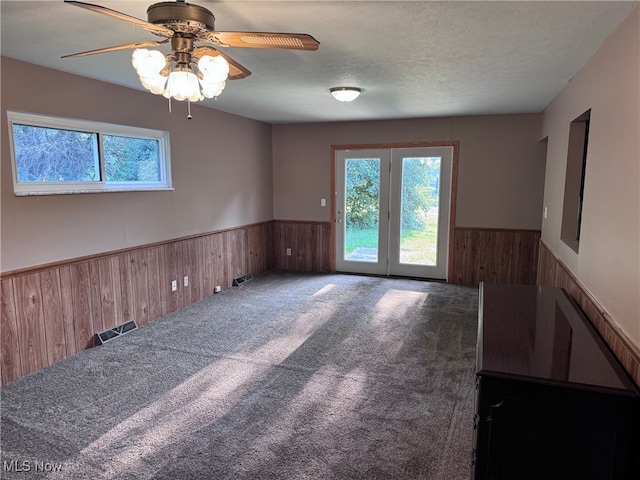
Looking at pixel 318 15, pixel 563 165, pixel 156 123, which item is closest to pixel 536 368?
pixel 318 15

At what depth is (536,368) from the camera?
1.69 meters

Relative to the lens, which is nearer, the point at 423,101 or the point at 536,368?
the point at 536,368

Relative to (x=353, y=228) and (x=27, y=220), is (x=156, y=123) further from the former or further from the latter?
(x=353, y=228)

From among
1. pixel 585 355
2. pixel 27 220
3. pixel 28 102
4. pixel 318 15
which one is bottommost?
pixel 585 355

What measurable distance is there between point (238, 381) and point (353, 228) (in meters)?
3.85

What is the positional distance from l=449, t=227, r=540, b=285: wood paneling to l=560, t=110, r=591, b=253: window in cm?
210

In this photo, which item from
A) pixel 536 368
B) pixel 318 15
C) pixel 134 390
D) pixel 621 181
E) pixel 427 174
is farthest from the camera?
pixel 427 174

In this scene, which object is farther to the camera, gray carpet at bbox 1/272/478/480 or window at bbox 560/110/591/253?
window at bbox 560/110/591/253

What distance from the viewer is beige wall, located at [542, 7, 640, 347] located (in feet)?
5.85

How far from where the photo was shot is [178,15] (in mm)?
1626

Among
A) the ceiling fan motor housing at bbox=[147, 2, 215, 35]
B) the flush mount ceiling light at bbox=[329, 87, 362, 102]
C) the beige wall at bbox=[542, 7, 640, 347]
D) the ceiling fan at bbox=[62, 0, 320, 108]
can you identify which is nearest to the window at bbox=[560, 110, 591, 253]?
the beige wall at bbox=[542, 7, 640, 347]

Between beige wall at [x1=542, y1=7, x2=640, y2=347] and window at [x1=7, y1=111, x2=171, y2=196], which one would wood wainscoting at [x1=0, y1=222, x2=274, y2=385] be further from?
beige wall at [x1=542, y1=7, x2=640, y2=347]

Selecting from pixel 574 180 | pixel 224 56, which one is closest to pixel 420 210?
pixel 574 180

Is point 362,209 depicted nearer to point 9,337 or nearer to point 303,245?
point 303,245
